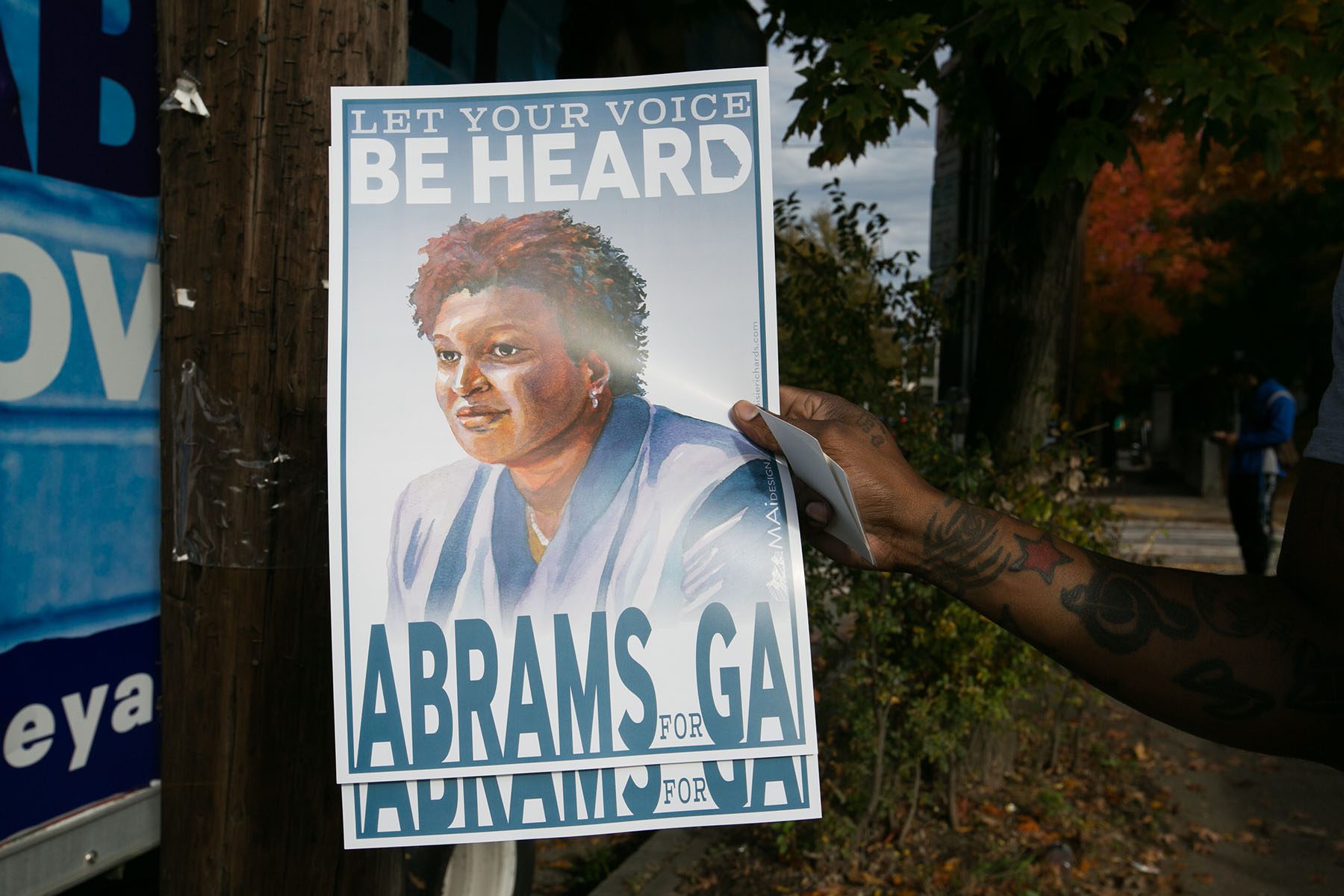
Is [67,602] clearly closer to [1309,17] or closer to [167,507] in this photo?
[167,507]

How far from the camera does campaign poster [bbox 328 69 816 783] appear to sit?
4.72 feet

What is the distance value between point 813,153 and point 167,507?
286 cm

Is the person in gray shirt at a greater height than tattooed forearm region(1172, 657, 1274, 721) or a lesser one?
greater

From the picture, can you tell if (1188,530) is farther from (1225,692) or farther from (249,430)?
(249,430)

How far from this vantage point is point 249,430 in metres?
1.69

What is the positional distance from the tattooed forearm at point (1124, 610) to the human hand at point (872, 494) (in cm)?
25

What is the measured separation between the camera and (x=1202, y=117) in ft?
12.7

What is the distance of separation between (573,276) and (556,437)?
0.77 ft

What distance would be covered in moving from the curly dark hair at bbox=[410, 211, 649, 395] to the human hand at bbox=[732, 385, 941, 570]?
0.94 feet

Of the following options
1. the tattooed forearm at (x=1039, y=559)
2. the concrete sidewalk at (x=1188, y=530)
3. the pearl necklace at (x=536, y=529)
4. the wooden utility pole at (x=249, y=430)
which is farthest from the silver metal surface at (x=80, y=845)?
the concrete sidewalk at (x=1188, y=530)

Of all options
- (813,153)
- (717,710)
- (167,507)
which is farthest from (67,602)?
(813,153)

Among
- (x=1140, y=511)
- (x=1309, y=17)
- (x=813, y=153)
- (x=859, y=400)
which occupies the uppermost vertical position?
(x=1309, y=17)

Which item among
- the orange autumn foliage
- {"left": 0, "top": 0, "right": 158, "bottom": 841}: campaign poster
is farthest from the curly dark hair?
the orange autumn foliage

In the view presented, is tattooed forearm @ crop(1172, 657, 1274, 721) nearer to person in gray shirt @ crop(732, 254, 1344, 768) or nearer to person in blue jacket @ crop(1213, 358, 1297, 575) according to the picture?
person in gray shirt @ crop(732, 254, 1344, 768)
